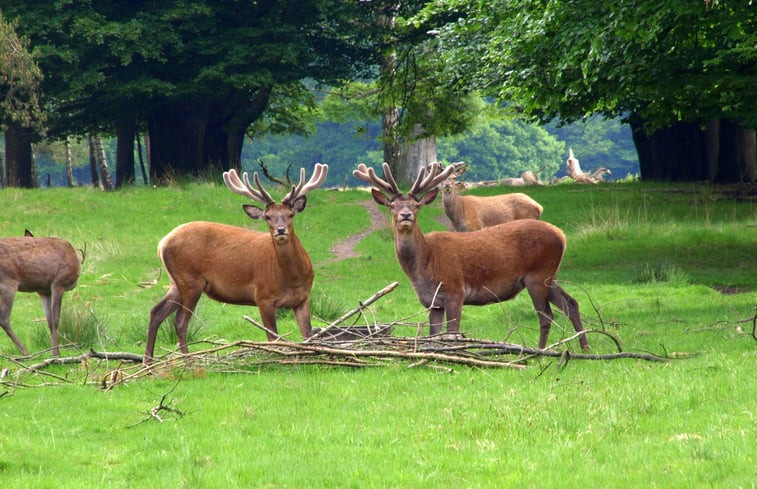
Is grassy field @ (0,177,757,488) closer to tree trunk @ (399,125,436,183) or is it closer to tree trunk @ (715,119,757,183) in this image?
tree trunk @ (715,119,757,183)

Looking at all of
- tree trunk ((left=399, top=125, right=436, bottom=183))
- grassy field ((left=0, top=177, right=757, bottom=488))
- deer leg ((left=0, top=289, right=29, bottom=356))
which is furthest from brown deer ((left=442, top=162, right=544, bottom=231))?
tree trunk ((left=399, top=125, right=436, bottom=183))

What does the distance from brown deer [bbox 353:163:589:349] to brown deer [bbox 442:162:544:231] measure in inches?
393

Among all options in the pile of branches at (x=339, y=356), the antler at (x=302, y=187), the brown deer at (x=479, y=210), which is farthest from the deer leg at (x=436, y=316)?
the brown deer at (x=479, y=210)

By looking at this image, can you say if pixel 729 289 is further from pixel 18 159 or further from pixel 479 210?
pixel 18 159

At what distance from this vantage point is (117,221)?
2791cm

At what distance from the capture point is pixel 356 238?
88.1 feet

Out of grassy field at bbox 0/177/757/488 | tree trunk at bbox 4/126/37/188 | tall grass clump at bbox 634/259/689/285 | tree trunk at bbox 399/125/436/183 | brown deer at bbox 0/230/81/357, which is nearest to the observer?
grassy field at bbox 0/177/757/488

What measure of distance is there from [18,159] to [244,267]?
2657cm

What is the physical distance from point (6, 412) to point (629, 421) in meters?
5.16

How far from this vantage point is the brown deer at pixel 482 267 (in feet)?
39.5

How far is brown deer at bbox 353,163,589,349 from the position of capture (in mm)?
12047

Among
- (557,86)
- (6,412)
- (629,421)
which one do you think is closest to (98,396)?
(6,412)

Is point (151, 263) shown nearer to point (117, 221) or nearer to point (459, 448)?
point (117, 221)

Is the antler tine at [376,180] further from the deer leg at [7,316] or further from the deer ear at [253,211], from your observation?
the deer leg at [7,316]
